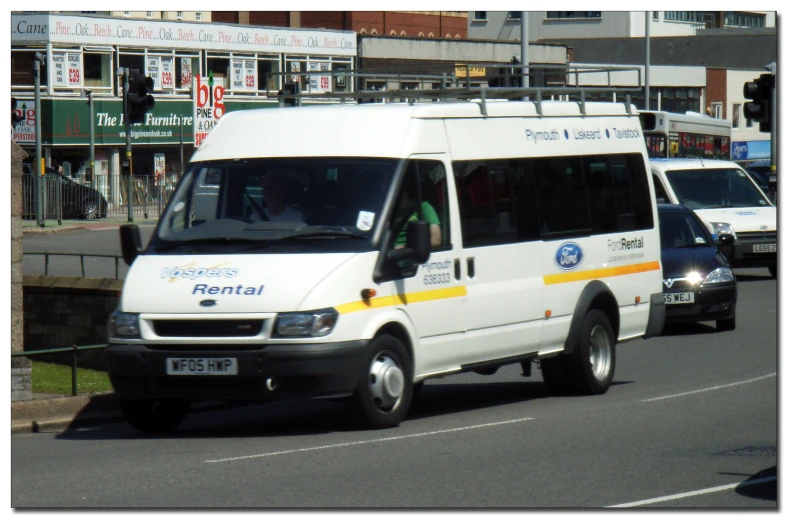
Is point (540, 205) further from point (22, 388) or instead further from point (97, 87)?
point (97, 87)

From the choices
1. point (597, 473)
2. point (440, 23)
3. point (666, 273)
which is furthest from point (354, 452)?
point (440, 23)

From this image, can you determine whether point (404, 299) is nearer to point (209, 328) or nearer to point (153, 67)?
point (209, 328)

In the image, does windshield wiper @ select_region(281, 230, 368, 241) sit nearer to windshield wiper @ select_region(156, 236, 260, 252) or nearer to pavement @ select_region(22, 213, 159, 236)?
windshield wiper @ select_region(156, 236, 260, 252)

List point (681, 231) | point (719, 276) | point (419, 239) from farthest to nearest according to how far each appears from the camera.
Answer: point (681, 231) → point (719, 276) → point (419, 239)

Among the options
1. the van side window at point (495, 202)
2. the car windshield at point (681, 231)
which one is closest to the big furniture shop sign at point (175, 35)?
the car windshield at point (681, 231)

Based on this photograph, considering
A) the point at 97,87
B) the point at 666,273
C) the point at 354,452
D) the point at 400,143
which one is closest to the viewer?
the point at 354,452

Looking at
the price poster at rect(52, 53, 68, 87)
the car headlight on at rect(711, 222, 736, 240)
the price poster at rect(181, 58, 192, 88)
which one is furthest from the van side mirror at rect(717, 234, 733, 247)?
the price poster at rect(181, 58, 192, 88)

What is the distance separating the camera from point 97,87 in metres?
52.9

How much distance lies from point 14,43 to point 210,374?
41440 millimetres

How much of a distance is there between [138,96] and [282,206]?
479 inches

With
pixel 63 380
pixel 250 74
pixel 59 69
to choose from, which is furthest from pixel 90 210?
pixel 63 380

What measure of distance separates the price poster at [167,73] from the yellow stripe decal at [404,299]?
143 feet

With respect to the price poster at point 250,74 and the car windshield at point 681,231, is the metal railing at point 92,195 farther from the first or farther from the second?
the car windshield at point 681,231

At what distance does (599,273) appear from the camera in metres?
13.2
